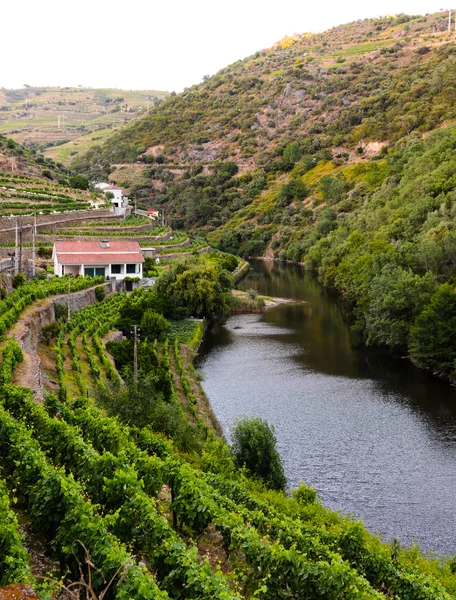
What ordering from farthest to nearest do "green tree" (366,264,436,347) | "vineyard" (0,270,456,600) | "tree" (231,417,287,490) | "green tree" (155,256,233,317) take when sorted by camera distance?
"green tree" (155,256,233,317) → "green tree" (366,264,436,347) → "tree" (231,417,287,490) → "vineyard" (0,270,456,600)

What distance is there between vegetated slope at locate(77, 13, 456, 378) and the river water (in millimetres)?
5026

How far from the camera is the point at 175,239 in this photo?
4230 inches

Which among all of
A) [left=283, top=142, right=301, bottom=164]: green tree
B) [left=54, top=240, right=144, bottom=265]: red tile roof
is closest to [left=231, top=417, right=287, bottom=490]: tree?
[left=54, top=240, right=144, bottom=265]: red tile roof

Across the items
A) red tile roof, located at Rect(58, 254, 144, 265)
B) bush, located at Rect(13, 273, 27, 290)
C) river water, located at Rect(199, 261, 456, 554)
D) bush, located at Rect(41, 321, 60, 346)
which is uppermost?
red tile roof, located at Rect(58, 254, 144, 265)

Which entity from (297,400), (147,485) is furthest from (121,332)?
(147,485)

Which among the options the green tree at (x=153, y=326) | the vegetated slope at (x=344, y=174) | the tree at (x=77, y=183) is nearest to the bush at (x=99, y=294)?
the green tree at (x=153, y=326)

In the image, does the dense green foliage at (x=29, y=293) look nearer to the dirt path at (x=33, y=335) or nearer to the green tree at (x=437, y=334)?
the dirt path at (x=33, y=335)

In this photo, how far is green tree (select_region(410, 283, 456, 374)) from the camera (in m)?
50.0

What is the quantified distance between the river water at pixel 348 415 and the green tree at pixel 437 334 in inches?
54.6

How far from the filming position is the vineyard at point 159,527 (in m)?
14.6

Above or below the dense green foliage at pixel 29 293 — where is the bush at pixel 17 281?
above

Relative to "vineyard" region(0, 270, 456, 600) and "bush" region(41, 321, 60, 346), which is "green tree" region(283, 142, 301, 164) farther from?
"vineyard" region(0, 270, 456, 600)

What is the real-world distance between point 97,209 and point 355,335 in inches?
2129

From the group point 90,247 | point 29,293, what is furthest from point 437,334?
point 90,247
